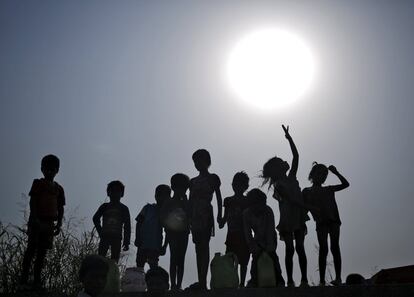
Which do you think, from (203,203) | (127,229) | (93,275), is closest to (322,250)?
(203,203)

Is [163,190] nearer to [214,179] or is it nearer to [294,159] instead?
[214,179]

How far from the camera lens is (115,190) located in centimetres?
852

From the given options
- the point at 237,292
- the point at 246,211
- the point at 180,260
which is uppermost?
the point at 246,211

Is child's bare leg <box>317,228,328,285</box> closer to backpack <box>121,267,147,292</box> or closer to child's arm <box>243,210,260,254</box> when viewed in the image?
child's arm <box>243,210,260,254</box>

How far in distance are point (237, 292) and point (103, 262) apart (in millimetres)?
2489

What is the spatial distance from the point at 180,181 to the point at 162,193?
380 millimetres

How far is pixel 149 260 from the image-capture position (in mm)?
8312

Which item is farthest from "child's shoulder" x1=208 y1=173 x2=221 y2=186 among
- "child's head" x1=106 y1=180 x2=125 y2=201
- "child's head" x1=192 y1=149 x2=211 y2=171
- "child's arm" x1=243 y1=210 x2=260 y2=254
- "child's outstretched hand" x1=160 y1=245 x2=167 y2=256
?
"child's head" x1=106 y1=180 x2=125 y2=201

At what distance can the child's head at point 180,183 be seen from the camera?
8.27 meters

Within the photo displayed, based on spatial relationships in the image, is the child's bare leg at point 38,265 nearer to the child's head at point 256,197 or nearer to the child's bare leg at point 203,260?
the child's bare leg at point 203,260

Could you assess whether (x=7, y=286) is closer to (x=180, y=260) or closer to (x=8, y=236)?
(x=8, y=236)

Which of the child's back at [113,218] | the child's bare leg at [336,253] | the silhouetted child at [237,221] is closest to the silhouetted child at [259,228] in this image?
the silhouetted child at [237,221]

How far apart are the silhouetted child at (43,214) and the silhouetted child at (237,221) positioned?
7.94ft

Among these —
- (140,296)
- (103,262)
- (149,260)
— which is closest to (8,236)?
(149,260)
